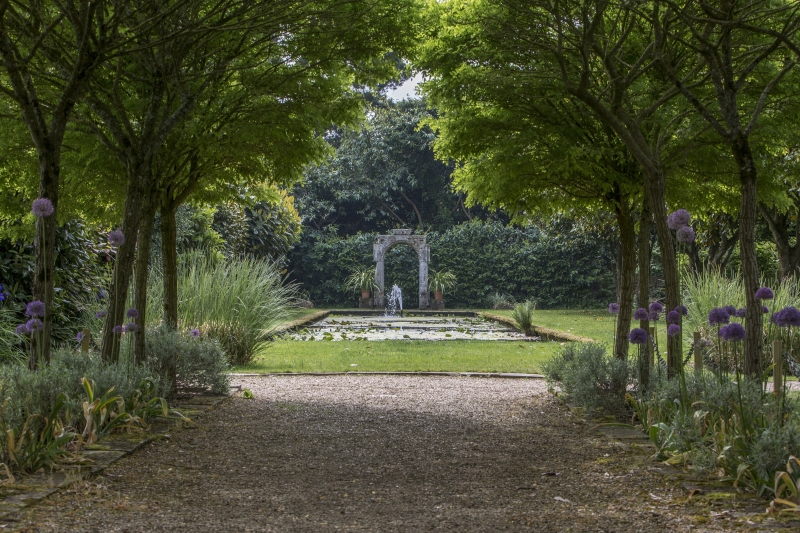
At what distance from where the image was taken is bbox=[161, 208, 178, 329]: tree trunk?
723cm

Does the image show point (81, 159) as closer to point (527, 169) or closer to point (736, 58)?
point (527, 169)

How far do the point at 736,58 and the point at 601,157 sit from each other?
1452 mm

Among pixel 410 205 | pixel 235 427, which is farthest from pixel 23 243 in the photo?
pixel 410 205

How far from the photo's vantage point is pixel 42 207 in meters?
4.39

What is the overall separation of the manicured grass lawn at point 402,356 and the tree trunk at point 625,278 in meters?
2.35

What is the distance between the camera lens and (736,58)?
540 cm

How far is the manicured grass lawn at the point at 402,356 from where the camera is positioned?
9508mm

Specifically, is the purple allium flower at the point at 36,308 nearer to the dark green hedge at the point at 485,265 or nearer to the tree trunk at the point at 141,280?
the tree trunk at the point at 141,280

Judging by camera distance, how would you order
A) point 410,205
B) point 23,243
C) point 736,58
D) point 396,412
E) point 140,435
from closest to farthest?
point 140,435 → point 736,58 → point 396,412 → point 23,243 → point 410,205

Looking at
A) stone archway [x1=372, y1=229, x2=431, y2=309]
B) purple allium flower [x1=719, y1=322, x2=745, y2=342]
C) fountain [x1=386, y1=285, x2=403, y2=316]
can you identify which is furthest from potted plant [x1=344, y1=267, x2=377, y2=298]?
purple allium flower [x1=719, y1=322, x2=745, y2=342]

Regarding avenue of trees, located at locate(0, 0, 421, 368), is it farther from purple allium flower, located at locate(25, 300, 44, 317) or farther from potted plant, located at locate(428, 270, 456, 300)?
potted plant, located at locate(428, 270, 456, 300)

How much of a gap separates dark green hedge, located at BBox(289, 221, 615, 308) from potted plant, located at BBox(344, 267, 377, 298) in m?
0.57

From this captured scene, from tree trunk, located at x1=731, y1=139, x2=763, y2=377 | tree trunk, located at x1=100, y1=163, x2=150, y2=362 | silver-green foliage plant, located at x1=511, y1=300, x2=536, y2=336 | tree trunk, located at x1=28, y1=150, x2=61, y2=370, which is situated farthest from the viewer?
silver-green foliage plant, located at x1=511, y1=300, x2=536, y2=336

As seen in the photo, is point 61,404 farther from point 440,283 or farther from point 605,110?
point 440,283
